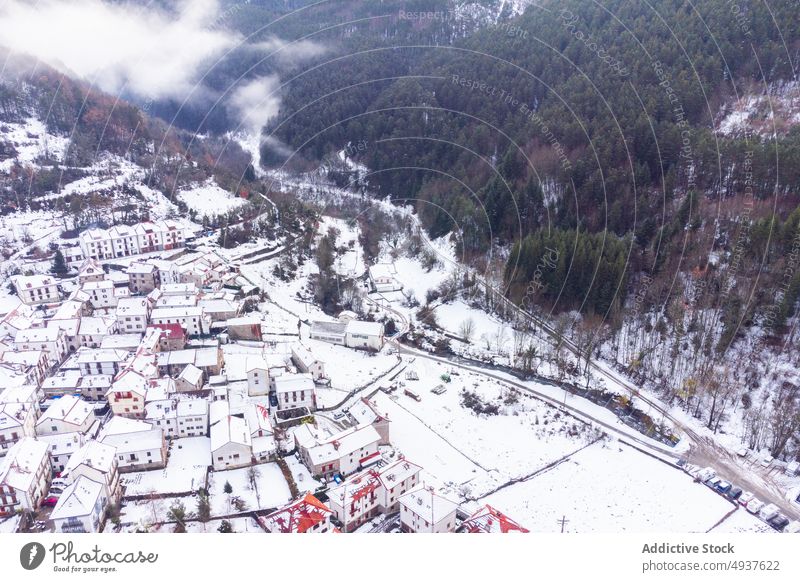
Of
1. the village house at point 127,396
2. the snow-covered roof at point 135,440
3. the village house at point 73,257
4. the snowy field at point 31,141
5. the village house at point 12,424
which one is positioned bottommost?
the snow-covered roof at point 135,440

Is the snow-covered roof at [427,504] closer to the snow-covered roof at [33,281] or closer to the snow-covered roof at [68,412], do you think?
the snow-covered roof at [68,412]

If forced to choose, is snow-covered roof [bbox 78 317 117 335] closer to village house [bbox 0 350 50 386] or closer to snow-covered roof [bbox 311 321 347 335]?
village house [bbox 0 350 50 386]

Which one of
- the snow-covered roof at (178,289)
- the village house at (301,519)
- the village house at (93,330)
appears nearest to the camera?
the village house at (301,519)

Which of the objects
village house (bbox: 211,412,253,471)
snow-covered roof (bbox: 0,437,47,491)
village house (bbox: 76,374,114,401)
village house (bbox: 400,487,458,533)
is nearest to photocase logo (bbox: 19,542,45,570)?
village house (bbox: 400,487,458,533)

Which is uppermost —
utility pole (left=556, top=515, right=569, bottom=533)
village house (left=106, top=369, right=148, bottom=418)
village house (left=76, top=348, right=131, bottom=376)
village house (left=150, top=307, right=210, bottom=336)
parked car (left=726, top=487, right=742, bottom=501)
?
village house (left=150, top=307, right=210, bottom=336)

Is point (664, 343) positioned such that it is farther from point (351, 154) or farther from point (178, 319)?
point (351, 154)

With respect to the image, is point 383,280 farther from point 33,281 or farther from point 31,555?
point 31,555

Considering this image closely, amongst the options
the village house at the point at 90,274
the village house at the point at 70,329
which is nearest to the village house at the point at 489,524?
the village house at the point at 70,329
